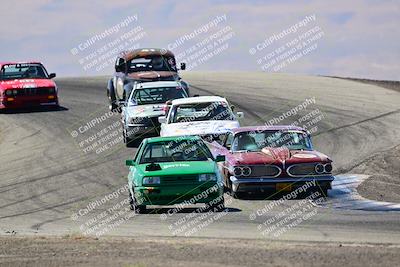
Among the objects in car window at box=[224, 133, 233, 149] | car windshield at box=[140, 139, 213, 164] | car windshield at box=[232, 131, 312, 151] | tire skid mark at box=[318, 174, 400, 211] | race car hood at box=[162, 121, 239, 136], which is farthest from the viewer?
race car hood at box=[162, 121, 239, 136]

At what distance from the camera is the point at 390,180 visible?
19094mm

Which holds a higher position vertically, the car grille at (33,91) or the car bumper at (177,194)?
the car grille at (33,91)

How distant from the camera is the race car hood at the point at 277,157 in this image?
16.9m

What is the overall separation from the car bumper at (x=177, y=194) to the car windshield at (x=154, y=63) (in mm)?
13476

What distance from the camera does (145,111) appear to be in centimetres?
2348

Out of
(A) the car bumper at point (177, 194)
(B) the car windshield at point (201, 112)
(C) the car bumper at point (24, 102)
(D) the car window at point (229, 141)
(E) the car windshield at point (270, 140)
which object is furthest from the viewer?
(C) the car bumper at point (24, 102)

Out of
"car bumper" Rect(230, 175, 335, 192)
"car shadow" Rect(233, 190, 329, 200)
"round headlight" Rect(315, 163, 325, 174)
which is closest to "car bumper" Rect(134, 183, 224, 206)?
"car bumper" Rect(230, 175, 335, 192)

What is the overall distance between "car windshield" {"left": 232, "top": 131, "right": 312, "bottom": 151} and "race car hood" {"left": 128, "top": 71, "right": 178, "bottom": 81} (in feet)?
32.3

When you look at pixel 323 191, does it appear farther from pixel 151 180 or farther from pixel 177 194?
pixel 151 180

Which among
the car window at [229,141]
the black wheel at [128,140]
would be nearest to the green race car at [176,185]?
the car window at [229,141]

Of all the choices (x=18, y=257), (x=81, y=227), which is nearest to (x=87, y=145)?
(x=81, y=227)

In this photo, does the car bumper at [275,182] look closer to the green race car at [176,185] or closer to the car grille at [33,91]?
the green race car at [176,185]

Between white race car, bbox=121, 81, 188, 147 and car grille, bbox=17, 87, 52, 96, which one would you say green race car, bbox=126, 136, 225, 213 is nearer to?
white race car, bbox=121, 81, 188, 147

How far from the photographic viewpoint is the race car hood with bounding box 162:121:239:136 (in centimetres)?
2022
